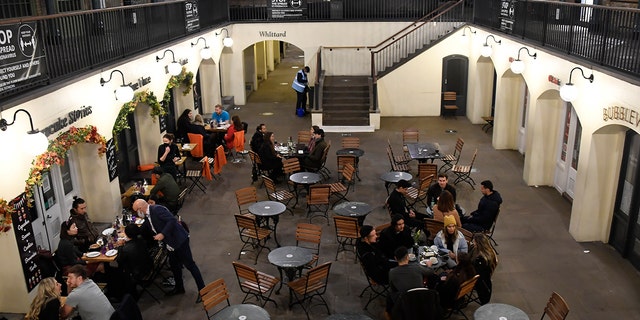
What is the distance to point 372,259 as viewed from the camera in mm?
9016

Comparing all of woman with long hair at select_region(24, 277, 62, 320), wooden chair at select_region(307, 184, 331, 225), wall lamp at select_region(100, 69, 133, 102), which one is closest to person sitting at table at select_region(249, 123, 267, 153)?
wooden chair at select_region(307, 184, 331, 225)

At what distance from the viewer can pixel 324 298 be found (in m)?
9.67

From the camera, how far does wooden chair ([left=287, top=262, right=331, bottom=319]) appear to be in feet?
29.1

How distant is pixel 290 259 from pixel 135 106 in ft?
19.9

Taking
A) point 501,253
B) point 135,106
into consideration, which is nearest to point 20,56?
point 135,106

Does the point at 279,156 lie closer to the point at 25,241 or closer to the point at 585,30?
the point at 25,241

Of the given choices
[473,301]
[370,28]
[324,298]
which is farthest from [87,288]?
[370,28]

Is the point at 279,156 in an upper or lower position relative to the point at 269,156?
lower

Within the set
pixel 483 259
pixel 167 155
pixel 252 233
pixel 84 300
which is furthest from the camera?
pixel 167 155

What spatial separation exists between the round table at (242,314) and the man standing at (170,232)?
2.05 metres

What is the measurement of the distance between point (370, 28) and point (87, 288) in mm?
17618

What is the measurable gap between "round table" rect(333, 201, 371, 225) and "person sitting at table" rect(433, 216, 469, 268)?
2.08 m

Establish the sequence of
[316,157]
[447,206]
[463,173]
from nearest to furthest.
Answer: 1. [447,206]
2. [316,157]
3. [463,173]

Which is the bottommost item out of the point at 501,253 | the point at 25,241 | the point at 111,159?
the point at 501,253
